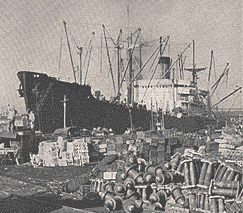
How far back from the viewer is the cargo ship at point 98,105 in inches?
989

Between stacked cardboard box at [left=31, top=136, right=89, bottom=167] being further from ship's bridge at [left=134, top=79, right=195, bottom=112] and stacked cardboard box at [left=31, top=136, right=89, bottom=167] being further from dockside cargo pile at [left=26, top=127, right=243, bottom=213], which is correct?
ship's bridge at [left=134, top=79, right=195, bottom=112]

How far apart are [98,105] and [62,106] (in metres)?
5.39

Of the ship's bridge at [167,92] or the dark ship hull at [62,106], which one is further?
the ship's bridge at [167,92]

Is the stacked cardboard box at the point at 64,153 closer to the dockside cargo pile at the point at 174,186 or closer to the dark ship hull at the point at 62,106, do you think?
the dockside cargo pile at the point at 174,186

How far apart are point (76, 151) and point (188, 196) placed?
28.9 ft

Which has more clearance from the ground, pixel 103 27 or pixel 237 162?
pixel 103 27

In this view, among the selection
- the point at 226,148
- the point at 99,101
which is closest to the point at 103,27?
the point at 99,101

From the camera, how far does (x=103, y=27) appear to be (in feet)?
128

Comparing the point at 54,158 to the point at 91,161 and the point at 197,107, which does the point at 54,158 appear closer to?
the point at 91,161

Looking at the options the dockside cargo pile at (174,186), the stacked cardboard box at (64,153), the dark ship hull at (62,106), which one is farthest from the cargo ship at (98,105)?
the dockside cargo pile at (174,186)

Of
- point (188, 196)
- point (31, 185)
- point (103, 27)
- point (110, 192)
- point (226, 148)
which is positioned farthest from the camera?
point (103, 27)

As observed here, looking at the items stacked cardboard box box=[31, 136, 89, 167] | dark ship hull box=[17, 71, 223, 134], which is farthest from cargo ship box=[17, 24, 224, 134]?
stacked cardboard box box=[31, 136, 89, 167]

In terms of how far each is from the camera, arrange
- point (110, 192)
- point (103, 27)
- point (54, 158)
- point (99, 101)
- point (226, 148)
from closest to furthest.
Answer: point (110, 192)
point (226, 148)
point (54, 158)
point (99, 101)
point (103, 27)

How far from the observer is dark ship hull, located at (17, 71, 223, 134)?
980 inches
